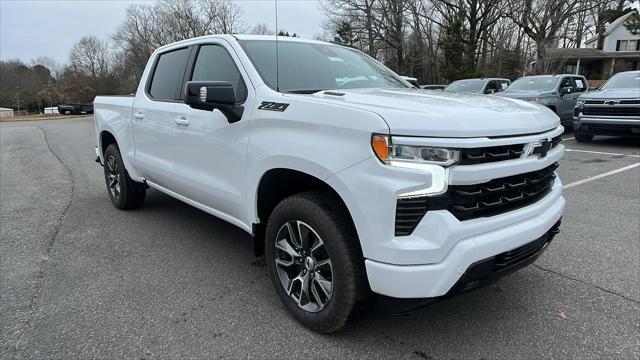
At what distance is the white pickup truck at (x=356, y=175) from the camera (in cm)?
219

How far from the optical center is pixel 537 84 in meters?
13.0

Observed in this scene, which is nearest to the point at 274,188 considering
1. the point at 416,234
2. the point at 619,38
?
the point at 416,234

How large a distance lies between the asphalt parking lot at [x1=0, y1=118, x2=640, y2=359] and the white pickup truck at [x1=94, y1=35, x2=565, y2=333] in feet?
1.19

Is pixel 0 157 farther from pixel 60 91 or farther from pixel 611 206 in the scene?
pixel 60 91

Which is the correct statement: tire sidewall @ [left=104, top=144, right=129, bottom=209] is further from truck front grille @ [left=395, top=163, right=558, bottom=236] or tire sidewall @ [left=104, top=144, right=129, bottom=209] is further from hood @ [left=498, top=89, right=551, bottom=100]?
hood @ [left=498, top=89, right=551, bottom=100]

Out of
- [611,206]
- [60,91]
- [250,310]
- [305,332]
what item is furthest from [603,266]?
[60,91]

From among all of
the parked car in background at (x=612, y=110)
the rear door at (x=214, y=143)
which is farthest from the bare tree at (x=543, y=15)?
the rear door at (x=214, y=143)

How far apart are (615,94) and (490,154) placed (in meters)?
9.83

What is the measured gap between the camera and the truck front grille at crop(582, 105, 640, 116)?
9.62 meters

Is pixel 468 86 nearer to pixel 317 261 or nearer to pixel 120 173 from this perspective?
pixel 120 173

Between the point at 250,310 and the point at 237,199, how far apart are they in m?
0.78

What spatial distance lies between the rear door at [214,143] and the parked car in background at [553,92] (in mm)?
10163

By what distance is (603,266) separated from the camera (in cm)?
375

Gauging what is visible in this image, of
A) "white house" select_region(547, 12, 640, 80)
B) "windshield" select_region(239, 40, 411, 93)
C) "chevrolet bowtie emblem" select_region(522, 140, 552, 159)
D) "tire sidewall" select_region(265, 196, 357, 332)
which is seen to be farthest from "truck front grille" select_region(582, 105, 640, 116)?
"white house" select_region(547, 12, 640, 80)
